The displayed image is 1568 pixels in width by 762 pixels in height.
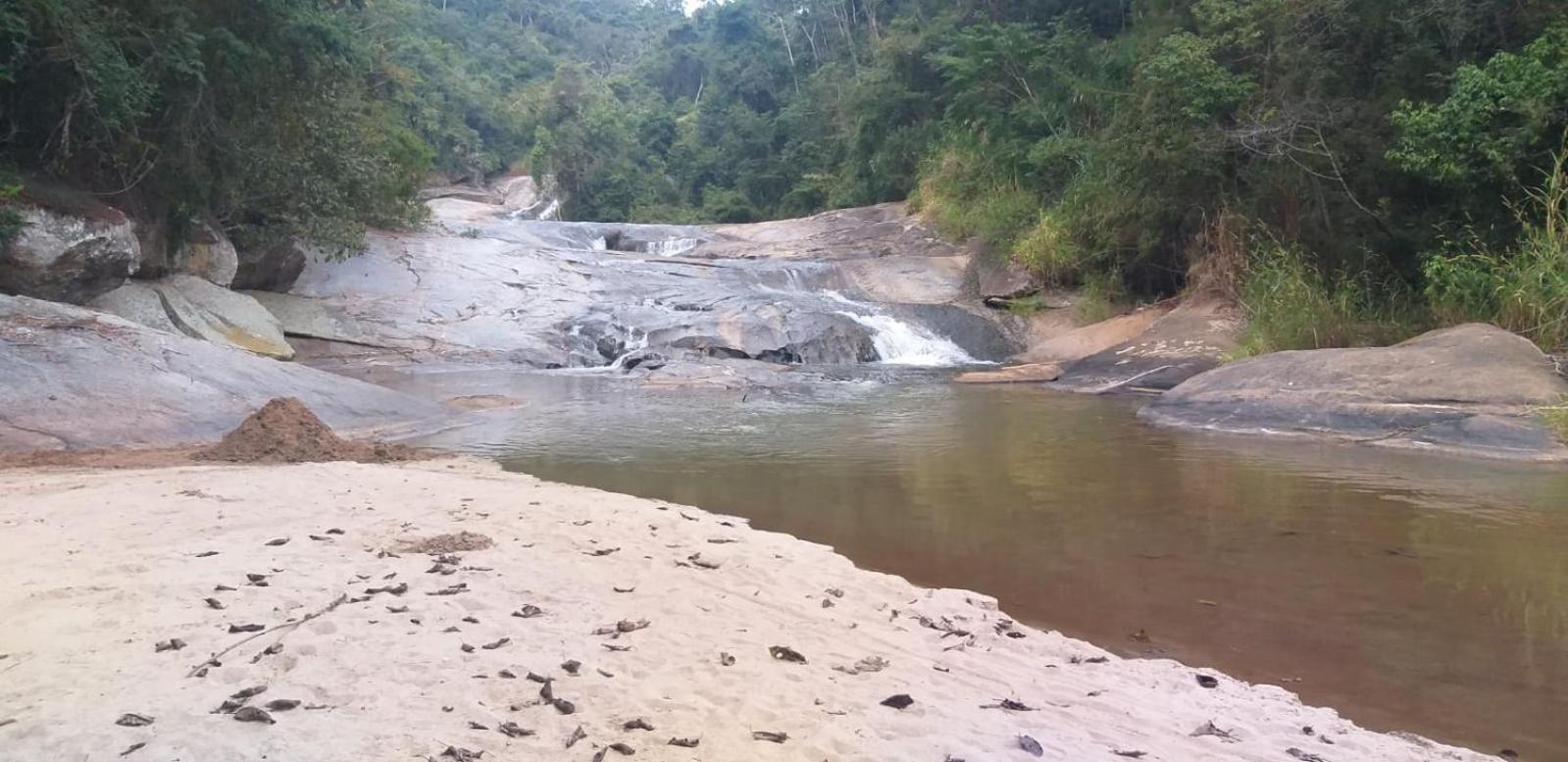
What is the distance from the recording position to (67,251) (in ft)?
37.0

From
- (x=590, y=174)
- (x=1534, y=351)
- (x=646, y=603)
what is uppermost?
(x=590, y=174)

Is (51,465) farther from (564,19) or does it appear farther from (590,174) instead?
(564,19)

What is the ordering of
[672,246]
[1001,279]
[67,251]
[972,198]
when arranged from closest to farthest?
[67,251]
[1001,279]
[972,198]
[672,246]

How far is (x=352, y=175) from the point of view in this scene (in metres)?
17.0

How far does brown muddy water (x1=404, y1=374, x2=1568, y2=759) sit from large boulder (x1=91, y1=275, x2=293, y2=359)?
5243 mm

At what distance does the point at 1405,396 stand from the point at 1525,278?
2.19 m

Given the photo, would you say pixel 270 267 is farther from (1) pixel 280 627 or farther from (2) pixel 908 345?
(1) pixel 280 627

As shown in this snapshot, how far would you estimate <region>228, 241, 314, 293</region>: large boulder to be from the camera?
16.3 metres

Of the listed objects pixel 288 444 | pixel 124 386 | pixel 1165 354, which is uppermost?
pixel 124 386

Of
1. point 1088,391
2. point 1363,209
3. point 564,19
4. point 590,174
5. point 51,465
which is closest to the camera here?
point 51,465

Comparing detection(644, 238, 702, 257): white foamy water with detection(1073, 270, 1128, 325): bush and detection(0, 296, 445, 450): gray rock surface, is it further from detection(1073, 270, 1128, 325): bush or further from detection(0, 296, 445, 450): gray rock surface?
detection(0, 296, 445, 450): gray rock surface

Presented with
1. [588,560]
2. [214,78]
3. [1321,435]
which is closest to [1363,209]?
[1321,435]

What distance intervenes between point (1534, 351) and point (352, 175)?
1578 cm

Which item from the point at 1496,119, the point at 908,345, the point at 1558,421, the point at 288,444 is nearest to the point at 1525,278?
the point at 1496,119
